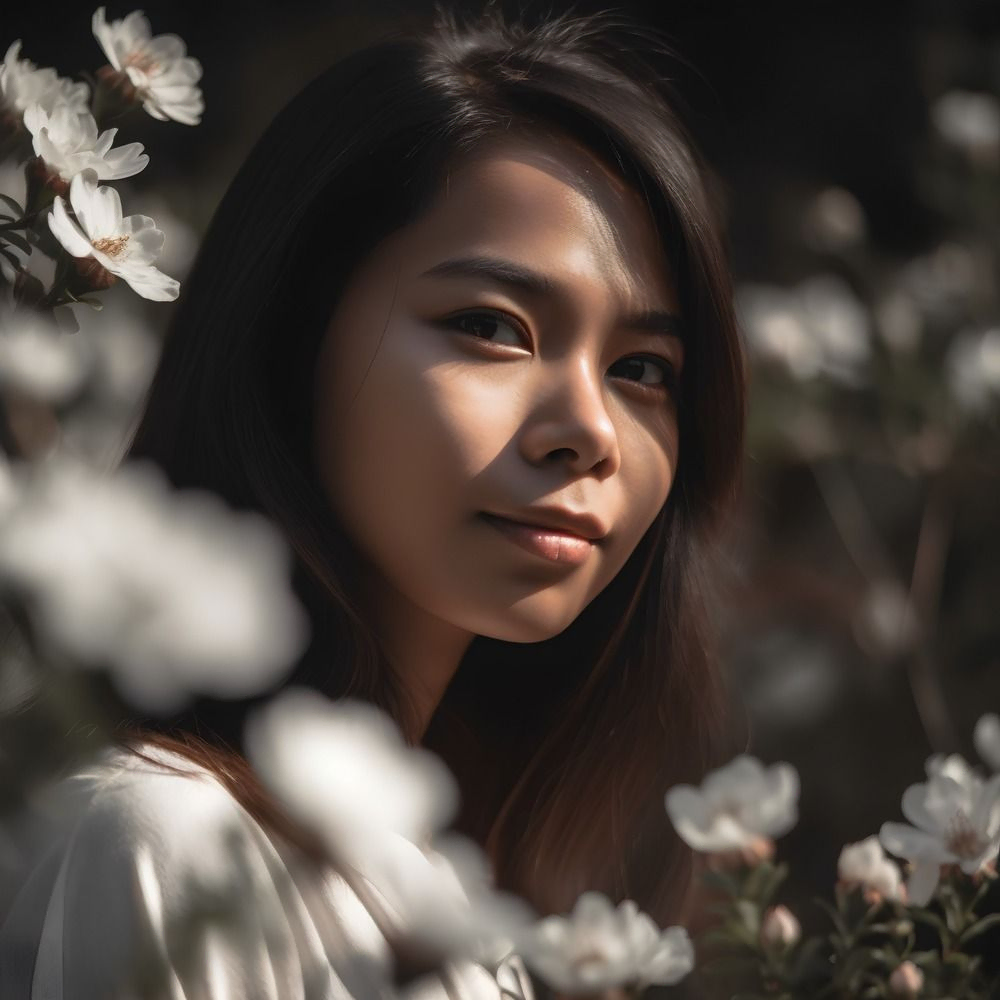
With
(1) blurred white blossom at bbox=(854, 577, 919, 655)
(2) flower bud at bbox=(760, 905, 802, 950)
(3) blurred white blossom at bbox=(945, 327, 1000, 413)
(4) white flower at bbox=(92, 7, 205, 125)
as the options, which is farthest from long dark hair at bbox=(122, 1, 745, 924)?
(1) blurred white blossom at bbox=(854, 577, 919, 655)

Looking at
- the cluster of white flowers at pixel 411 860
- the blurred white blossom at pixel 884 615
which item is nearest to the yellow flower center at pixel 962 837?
the cluster of white flowers at pixel 411 860

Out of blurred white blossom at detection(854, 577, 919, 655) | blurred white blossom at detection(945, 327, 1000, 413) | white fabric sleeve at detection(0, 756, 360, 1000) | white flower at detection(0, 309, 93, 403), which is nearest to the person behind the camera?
white flower at detection(0, 309, 93, 403)

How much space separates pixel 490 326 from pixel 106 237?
0.78 feet

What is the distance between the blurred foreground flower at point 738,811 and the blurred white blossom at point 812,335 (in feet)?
2.87

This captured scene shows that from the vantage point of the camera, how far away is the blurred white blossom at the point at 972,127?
5.19 ft

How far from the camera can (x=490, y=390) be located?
75cm

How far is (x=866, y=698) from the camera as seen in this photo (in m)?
1.89

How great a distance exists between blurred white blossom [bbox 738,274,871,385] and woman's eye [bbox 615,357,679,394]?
2.30 ft

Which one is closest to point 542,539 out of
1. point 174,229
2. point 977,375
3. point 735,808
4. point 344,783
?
point 735,808

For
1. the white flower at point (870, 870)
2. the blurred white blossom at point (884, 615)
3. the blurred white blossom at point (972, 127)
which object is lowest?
the blurred white blossom at point (884, 615)

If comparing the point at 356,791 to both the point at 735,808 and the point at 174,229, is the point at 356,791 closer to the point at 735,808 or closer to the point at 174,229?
the point at 735,808

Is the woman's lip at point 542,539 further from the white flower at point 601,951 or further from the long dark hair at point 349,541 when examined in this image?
the white flower at point 601,951

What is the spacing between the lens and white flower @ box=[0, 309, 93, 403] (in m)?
0.48

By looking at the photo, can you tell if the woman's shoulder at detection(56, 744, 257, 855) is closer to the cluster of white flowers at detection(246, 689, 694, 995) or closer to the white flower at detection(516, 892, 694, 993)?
the cluster of white flowers at detection(246, 689, 694, 995)
